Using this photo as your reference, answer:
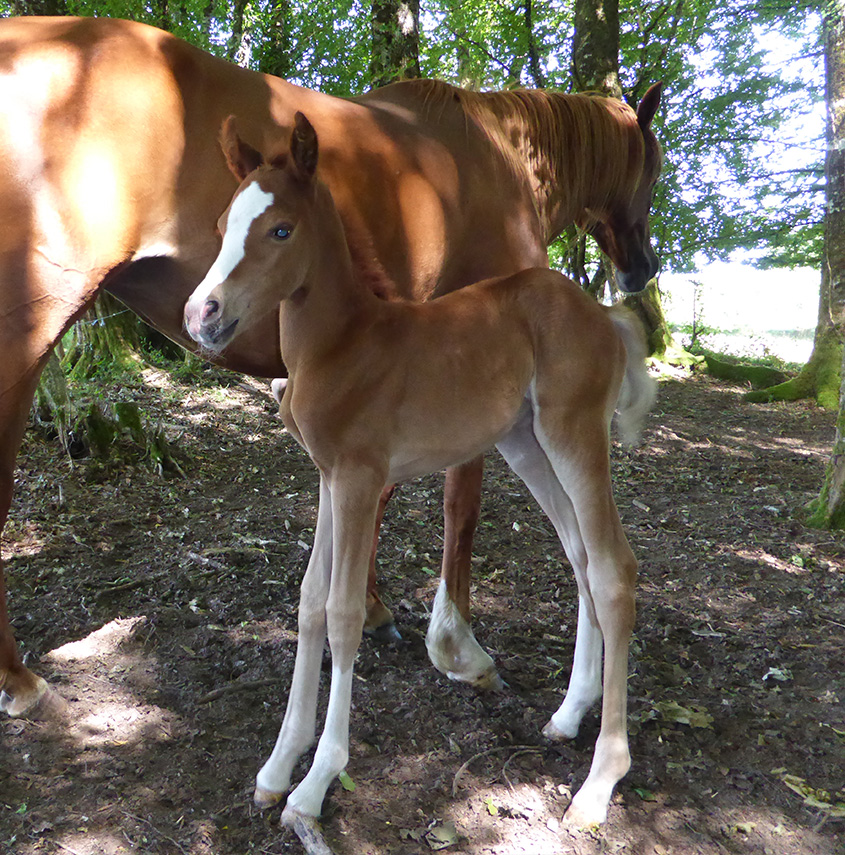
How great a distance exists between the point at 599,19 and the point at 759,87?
406cm

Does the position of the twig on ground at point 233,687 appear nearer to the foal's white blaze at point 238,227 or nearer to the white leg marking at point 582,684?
the white leg marking at point 582,684

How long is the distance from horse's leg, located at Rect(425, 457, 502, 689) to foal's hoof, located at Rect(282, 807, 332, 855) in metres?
0.89

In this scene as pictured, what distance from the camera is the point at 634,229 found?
13.0 ft

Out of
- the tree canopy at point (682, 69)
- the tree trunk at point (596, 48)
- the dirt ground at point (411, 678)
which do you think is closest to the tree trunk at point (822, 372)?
the tree canopy at point (682, 69)

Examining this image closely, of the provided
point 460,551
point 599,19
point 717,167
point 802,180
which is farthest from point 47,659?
point 802,180

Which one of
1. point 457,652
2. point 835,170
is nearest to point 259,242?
point 457,652

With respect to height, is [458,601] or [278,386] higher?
[278,386]

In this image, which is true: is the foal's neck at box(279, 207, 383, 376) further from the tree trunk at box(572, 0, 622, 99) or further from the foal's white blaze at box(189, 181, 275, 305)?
the tree trunk at box(572, 0, 622, 99)

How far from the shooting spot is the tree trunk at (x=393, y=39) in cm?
571

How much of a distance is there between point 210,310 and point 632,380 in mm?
1541

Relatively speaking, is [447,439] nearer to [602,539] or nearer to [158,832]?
[602,539]

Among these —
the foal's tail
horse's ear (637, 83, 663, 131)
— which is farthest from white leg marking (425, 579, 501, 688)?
horse's ear (637, 83, 663, 131)

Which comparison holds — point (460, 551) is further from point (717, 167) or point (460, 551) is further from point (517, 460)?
point (717, 167)

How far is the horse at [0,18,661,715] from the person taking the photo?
2.29 m
